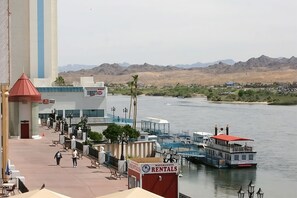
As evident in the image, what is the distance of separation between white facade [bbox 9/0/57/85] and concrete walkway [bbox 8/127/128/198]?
2500 centimetres

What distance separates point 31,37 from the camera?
69688 mm

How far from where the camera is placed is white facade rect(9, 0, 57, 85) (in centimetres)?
6888

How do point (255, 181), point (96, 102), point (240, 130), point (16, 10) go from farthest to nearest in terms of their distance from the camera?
point (240, 130), point (96, 102), point (16, 10), point (255, 181)

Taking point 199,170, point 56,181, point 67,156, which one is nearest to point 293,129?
point 199,170

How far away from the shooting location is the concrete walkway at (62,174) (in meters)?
29.7

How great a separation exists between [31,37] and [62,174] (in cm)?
3819

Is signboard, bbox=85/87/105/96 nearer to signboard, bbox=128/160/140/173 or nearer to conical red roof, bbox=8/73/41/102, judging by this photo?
conical red roof, bbox=8/73/41/102

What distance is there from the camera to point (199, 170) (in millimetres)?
58906

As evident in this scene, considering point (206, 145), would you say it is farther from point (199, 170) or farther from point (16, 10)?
point (16, 10)

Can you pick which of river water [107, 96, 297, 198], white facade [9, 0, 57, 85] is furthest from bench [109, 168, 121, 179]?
white facade [9, 0, 57, 85]

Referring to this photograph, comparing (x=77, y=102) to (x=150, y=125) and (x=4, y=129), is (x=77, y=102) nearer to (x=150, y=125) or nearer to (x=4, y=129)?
(x=150, y=125)

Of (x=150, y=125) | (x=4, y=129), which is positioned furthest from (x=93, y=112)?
(x=4, y=129)

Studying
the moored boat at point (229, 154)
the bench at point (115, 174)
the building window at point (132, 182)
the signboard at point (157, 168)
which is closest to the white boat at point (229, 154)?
the moored boat at point (229, 154)

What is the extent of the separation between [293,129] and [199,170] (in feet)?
106
